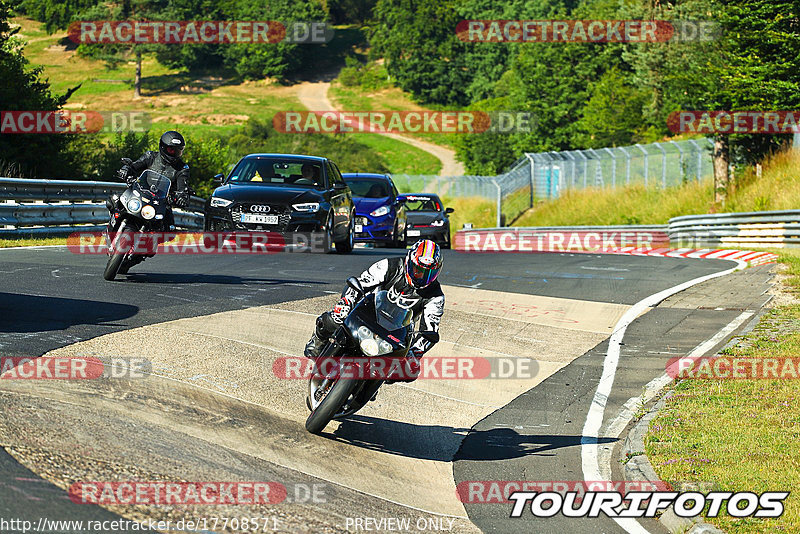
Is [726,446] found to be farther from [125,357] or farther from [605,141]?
[605,141]

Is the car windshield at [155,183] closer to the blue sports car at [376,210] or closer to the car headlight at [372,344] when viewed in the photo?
the car headlight at [372,344]

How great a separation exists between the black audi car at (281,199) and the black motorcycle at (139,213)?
4349mm

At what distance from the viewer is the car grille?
17250 millimetres

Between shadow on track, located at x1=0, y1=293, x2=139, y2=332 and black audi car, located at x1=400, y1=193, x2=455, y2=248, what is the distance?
56.0 feet

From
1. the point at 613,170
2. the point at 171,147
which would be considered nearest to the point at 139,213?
the point at 171,147

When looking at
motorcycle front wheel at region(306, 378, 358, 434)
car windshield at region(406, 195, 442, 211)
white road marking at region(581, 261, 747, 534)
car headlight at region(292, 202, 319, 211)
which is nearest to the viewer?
motorcycle front wheel at region(306, 378, 358, 434)

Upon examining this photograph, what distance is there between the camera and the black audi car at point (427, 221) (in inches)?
1111

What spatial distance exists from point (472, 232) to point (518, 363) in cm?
2614

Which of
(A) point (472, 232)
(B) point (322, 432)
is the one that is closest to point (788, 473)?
(B) point (322, 432)

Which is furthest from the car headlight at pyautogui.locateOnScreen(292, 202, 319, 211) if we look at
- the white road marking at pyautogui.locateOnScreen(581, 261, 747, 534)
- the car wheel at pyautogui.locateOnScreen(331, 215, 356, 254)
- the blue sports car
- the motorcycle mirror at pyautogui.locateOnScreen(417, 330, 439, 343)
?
the motorcycle mirror at pyautogui.locateOnScreen(417, 330, 439, 343)

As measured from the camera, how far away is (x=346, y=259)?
1884cm

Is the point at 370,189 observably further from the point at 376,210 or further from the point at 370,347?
the point at 370,347

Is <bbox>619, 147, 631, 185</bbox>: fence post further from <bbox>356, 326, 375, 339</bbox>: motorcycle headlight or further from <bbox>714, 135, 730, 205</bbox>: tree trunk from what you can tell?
<bbox>356, 326, 375, 339</bbox>: motorcycle headlight

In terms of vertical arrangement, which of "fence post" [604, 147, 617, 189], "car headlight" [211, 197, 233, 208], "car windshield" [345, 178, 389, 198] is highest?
"car headlight" [211, 197, 233, 208]
